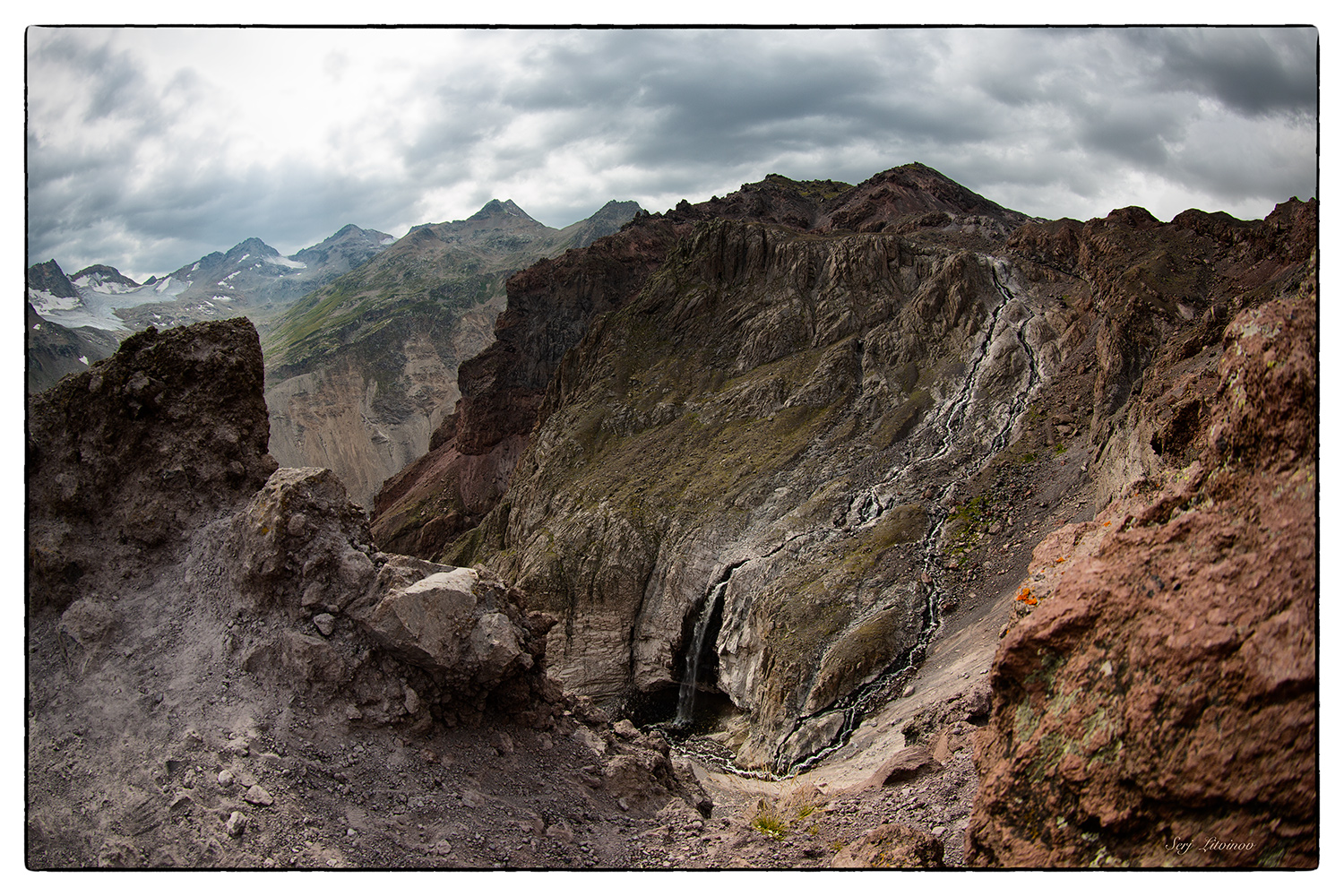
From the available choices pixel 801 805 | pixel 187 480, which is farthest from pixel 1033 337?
pixel 187 480

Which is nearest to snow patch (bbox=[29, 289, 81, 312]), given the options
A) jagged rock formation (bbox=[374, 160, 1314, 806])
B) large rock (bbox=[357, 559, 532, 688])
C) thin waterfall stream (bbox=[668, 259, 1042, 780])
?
large rock (bbox=[357, 559, 532, 688])

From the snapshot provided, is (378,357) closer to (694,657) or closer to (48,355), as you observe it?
(694,657)

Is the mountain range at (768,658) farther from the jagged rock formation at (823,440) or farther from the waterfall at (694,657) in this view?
the waterfall at (694,657)

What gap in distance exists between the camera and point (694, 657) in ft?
94.4

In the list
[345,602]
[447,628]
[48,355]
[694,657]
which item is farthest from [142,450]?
[694,657]

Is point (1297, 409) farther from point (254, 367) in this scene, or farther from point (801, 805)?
point (254, 367)

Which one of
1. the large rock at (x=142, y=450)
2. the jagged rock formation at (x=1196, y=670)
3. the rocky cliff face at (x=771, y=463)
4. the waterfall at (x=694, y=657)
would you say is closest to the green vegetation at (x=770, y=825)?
the jagged rock formation at (x=1196, y=670)

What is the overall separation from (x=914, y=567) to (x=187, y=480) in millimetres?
20202

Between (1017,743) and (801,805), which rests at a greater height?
(1017,743)

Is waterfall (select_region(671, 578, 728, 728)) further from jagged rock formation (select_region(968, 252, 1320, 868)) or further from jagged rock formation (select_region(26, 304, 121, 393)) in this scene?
jagged rock formation (select_region(968, 252, 1320, 868))

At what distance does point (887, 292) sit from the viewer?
135 ft

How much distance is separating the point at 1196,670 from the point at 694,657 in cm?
2447

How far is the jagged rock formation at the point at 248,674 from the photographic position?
7.84 meters

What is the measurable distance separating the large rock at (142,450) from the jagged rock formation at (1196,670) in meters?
9.76
